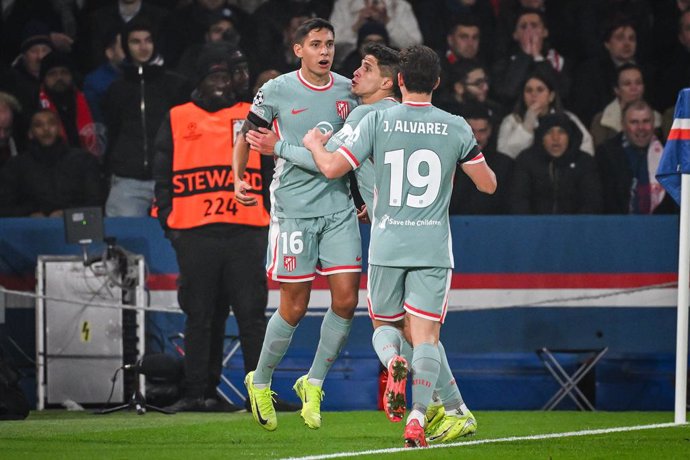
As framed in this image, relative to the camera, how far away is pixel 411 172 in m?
6.60

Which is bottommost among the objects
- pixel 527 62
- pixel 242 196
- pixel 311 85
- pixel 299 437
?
pixel 299 437

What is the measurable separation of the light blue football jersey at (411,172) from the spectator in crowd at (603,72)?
17.6 ft

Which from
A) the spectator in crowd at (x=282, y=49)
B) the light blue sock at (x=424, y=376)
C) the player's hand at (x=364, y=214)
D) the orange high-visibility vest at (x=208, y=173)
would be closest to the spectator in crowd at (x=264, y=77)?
the spectator in crowd at (x=282, y=49)

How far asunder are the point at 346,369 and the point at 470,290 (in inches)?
47.0

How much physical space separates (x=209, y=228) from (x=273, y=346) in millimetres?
2618

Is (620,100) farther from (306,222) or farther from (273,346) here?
(273,346)

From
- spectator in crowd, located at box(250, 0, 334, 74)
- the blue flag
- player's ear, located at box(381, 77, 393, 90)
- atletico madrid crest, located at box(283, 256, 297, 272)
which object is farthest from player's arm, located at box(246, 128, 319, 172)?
spectator in crowd, located at box(250, 0, 334, 74)

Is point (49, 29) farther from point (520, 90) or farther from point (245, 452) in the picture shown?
point (245, 452)

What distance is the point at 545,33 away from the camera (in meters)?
11.9

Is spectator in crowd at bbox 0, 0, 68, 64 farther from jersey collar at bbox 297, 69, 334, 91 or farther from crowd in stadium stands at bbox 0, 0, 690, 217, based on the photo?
jersey collar at bbox 297, 69, 334, 91

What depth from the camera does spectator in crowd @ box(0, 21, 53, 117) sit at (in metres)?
11.8

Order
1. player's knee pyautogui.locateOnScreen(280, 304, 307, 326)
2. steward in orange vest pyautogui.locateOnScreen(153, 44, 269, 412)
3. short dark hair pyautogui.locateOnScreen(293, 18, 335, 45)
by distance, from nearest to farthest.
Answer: short dark hair pyautogui.locateOnScreen(293, 18, 335, 45), player's knee pyautogui.locateOnScreen(280, 304, 307, 326), steward in orange vest pyautogui.locateOnScreen(153, 44, 269, 412)

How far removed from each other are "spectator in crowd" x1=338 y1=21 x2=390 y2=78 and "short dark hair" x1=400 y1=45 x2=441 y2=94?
4.94m

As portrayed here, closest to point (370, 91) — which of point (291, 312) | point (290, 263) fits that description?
point (290, 263)
